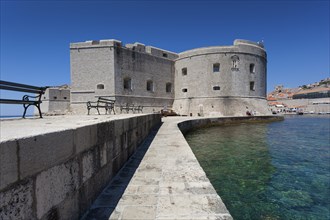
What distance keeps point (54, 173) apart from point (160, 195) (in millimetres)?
1104

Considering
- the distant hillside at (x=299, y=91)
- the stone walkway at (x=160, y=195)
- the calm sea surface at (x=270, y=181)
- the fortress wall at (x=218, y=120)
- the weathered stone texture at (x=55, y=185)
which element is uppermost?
the distant hillside at (x=299, y=91)

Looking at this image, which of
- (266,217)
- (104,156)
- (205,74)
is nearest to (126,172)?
(104,156)

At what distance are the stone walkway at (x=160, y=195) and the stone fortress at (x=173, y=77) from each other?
55.2 ft

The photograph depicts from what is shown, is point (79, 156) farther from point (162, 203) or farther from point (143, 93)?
point (143, 93)

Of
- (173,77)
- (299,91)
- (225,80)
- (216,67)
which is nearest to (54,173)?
(225,80)

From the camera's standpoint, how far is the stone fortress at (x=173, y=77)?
18.9 meters

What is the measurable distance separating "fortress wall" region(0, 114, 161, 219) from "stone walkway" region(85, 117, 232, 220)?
0.20 meters

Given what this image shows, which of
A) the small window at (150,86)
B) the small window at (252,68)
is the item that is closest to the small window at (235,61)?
the small window at (252,68)

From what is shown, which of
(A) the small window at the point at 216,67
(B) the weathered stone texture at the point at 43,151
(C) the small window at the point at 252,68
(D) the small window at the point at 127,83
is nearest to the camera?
(B) the weathered stone texture at the point at 43,151

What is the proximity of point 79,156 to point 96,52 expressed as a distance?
1877 cm

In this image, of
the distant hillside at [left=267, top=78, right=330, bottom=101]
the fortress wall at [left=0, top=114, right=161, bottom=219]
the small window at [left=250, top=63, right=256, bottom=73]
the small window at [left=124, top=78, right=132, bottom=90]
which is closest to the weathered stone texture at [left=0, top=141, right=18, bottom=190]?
the fortress wall at [left=0, top=114, right=161, bottom=219]

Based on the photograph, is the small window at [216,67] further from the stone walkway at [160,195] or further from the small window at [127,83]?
the stone walkway at [160,195]

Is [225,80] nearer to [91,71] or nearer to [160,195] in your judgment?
[91,71]

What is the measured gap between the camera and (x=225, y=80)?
2238 centimetres
